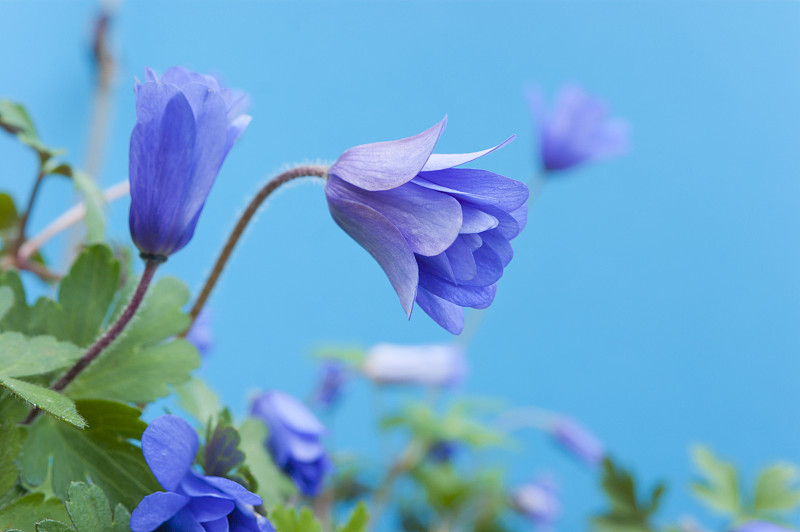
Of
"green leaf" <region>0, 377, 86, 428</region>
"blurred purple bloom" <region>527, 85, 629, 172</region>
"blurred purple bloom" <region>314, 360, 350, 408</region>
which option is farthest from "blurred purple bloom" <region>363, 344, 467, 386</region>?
"green leaf" <region>0, 377, 86, 428</region>

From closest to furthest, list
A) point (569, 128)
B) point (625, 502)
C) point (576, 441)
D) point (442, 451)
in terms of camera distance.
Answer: point (625, 502)
point (442, 451)
point (569, 128)
point (576, 441)

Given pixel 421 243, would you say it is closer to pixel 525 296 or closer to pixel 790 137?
pixel 525 296

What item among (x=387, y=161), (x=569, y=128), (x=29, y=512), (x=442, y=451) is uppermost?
(x=569, y=128)

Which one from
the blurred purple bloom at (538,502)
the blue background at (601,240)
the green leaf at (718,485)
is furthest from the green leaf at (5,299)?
the blue background at (601,240)

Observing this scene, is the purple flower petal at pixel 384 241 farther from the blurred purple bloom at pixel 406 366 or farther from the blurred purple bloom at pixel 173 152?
the blurred purple bloom at pixel 406 366

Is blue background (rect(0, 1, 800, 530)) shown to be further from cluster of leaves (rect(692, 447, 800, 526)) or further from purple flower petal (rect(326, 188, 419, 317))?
purple flower petal (rect(326, 188, 419, 317))

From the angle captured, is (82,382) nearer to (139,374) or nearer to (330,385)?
(139,374)

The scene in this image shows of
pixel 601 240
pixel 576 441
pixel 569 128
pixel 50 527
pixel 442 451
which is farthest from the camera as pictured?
pixel 601 240

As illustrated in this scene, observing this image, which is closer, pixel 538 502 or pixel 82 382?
pixel 82 382

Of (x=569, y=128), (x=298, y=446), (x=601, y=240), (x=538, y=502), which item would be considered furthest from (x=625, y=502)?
(x=601, y=240)
